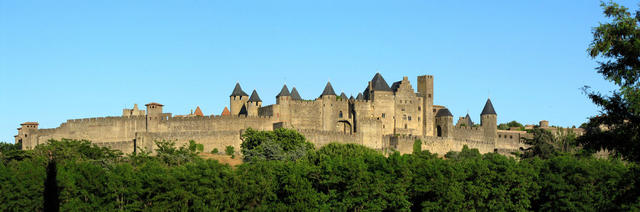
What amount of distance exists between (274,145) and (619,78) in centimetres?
4900

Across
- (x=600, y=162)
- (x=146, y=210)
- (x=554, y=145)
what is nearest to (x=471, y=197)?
(x=600, y=162)

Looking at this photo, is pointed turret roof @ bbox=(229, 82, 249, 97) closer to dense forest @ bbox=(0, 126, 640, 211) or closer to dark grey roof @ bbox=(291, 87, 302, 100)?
dark grey roof @ bbox=(291, 87, 302, 100)

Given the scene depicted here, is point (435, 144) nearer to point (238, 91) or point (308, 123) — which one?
point (308, 123)

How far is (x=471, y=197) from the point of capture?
52.9 meters

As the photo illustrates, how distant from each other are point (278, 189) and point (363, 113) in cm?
3531

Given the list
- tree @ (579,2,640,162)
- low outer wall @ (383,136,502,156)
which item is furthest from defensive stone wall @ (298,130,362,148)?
tree @ (579,2,640,162)

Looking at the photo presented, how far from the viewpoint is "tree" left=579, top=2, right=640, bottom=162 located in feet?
78.8

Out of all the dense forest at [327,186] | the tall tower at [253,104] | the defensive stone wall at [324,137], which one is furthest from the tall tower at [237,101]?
the dense forest at [327,186]

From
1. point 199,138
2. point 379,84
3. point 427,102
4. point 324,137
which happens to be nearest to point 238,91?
point 199,138

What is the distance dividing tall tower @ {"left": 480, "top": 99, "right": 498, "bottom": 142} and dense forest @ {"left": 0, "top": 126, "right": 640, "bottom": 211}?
131ft

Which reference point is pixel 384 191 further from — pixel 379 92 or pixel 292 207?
pixel 379 92

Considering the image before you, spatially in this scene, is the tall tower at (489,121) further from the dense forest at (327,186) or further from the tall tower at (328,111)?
the dense forest at (327,186)

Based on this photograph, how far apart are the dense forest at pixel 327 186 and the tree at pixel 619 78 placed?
22891mm

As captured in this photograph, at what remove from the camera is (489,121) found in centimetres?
9819
